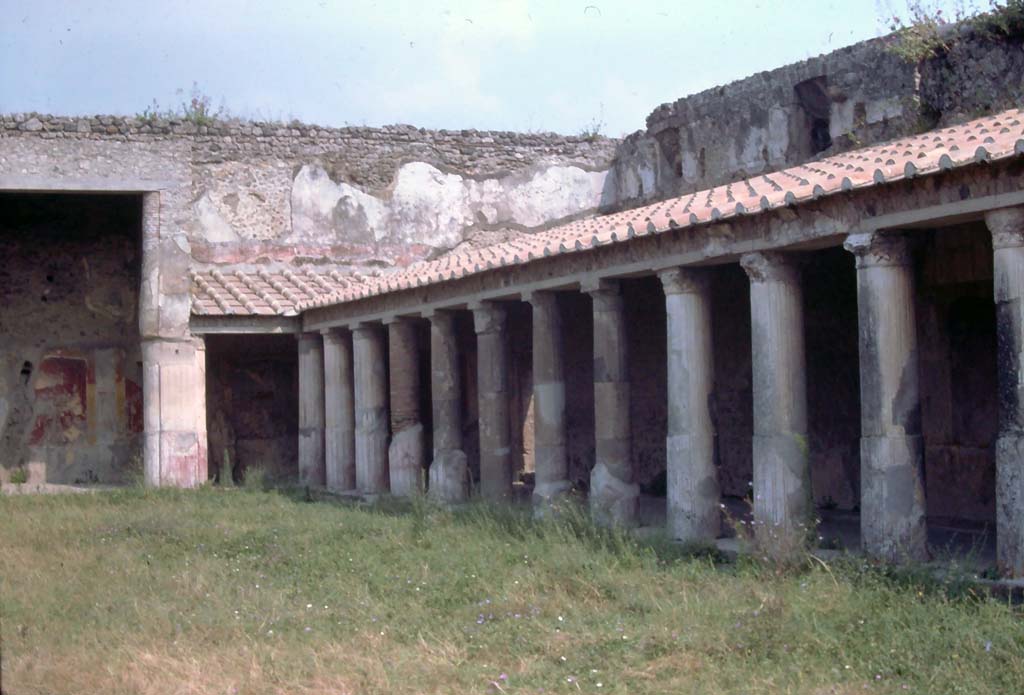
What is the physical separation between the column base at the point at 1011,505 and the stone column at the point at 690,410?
2.75 m

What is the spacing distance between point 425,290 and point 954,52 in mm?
5723

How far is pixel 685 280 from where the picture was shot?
381 inches

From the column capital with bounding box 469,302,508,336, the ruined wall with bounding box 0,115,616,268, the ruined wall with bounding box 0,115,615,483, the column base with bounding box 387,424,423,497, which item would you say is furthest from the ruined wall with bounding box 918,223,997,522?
the ruined wall with bounding box 0,115,616,268

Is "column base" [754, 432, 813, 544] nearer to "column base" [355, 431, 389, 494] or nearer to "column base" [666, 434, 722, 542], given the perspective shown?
"column base" [666, 434, 722, 542]

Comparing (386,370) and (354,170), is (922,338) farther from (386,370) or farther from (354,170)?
(354,170)

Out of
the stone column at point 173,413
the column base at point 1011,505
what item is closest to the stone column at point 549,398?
the column base at point 1011,505

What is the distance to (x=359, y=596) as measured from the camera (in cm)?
799

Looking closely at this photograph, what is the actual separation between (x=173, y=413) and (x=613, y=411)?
7433 millimetres

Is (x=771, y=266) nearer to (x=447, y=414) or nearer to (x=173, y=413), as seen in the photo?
(x=447, y=414)

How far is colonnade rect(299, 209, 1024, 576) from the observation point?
725 cm

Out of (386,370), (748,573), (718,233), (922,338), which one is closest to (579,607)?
(748,573)

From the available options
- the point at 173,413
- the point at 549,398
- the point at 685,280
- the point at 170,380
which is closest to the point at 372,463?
the point at 173,413

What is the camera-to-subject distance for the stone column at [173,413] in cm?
1598

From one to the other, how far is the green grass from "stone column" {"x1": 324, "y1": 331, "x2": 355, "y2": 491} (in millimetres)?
5283
